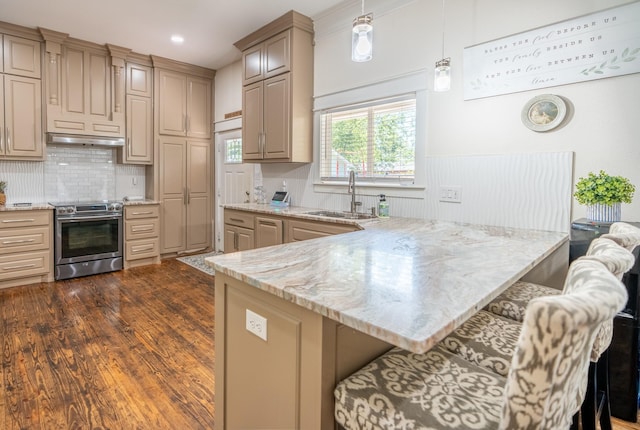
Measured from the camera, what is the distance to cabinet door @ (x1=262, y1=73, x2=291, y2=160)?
3.73 meters

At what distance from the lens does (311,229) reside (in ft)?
10.2

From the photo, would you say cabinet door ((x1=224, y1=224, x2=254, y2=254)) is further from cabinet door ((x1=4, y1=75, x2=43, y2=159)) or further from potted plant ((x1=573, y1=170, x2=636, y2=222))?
potted plant ((x1=573, y1=170, x2=636, y2=222))

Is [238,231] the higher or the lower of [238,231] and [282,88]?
the lower

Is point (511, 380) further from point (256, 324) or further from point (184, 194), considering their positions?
point (184, 194)

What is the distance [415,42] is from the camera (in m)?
2.95

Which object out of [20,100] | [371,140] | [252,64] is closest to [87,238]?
[20,100]

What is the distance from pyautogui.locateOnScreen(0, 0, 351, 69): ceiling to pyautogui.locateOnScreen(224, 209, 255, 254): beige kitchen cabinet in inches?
80.9

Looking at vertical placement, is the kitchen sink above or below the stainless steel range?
above

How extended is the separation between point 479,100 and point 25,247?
4703 mm

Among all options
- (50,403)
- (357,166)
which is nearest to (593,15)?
(357,166)

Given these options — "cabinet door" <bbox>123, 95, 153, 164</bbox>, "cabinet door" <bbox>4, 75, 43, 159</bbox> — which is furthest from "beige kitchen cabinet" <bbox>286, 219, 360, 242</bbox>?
"cabinet door" <bbox>4, 75, 43, 159</bbox>

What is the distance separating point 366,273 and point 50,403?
1882 mm

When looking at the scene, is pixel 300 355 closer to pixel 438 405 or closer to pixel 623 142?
pixel 438 405

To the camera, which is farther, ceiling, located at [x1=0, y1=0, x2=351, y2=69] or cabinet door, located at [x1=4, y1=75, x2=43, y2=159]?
cabinet door, located at [x1=4, y1=75, x2=43, y2=159]
